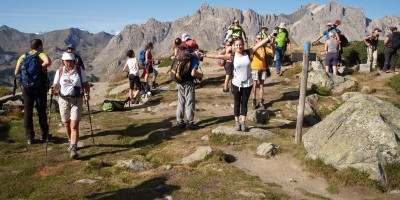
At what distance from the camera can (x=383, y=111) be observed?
32.0 feet

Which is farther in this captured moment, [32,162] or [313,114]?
[313,114]

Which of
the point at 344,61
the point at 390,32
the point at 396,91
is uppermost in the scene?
the point at 390,32

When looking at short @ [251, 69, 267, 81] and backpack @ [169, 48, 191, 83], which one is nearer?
backpack @ [169, 48, 191, 83]


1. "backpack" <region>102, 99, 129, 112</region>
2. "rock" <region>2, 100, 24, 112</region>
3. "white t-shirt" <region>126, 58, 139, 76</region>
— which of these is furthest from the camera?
"rock" <region>2, 100, 24, 112</region>

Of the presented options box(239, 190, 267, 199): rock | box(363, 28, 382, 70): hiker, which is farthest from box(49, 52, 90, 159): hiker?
box(363, 28, 382, 70): hiker

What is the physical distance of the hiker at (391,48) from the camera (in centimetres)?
2055

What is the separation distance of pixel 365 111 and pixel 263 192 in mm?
4005

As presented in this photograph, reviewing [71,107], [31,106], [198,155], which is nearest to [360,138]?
[198,155]

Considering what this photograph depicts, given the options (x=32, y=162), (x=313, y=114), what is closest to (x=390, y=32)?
(x=313, y=114)

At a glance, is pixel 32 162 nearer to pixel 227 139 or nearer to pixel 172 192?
pixel 172 192

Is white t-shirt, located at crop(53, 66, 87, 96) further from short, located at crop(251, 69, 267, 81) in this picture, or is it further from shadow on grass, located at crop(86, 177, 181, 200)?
short, located at crop(251, 69, 267, 81)

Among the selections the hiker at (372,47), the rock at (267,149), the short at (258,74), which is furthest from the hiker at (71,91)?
the hiker at (372,47)

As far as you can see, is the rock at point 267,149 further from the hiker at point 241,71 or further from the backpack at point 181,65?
the backpack at point 181,65

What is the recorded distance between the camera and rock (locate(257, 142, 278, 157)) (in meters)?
9.61
